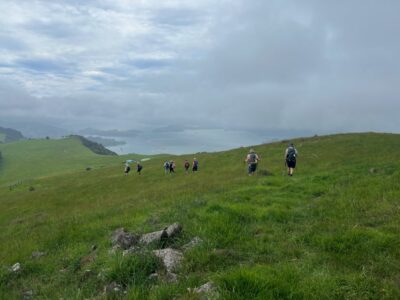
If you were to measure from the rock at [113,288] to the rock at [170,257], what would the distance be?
41.6 inches

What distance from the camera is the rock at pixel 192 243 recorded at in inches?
350

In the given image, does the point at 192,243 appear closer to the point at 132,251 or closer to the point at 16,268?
the point at 132,251

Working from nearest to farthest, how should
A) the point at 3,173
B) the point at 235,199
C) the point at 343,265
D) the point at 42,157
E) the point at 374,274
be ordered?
the point at 374,274
the point at 343,265
the point at 235,199
the point at 3,173
the point at 42,157

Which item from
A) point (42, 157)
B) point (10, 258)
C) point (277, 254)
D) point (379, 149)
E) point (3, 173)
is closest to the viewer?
point (277, 254)

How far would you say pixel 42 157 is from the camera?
19550 centimetres

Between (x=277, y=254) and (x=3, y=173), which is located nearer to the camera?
(x=277, y=254)

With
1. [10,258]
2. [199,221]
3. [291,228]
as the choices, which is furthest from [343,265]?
[10,258]

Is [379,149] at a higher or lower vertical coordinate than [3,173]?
higher

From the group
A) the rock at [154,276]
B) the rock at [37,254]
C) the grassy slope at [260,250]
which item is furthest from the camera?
the rock at [37,254]

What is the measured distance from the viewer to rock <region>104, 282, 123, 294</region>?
23.2 ft

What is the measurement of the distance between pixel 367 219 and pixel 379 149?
112ft

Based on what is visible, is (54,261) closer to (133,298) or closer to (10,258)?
(10,258)

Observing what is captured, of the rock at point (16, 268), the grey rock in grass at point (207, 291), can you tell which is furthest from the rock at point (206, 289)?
the rock at point (16, 268)

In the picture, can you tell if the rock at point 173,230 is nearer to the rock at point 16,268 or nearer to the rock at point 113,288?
the rock at point 113,288
